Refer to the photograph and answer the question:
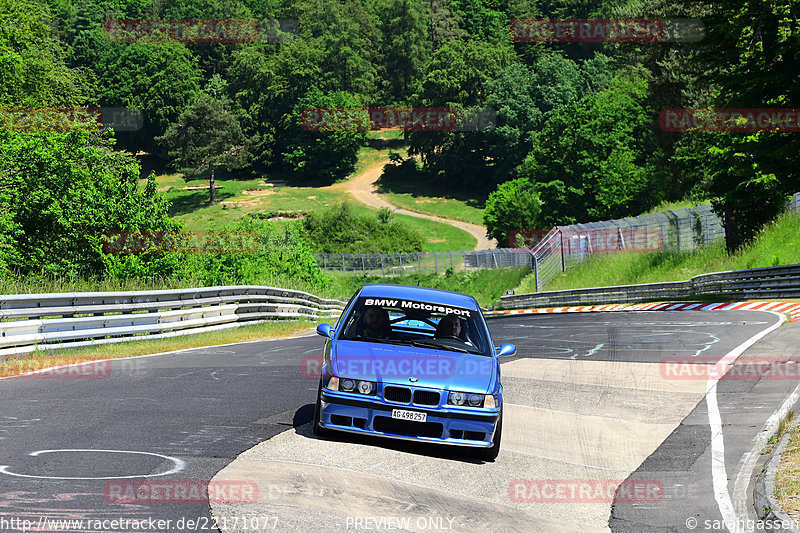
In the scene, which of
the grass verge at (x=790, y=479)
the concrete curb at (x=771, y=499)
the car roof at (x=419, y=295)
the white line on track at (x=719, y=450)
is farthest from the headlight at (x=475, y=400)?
the grass verge at (x=790, y=479)

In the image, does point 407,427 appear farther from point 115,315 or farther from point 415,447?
point 115,315

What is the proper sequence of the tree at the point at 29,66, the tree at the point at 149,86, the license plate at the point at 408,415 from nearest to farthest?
the license plate at the point at 408,415, the tree at the point at 29,66, the tree at the point at 149,86

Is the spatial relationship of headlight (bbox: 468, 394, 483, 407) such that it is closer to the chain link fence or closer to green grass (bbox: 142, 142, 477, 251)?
the chain link fence

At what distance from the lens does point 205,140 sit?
124000 mm

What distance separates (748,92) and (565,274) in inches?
768

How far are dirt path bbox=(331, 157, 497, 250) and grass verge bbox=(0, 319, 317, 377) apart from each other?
69.3 meters

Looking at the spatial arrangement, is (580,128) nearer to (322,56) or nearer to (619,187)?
(619,187)

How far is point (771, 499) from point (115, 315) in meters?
13.8

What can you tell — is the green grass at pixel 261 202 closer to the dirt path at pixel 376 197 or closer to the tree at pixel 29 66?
the dirt path at pixel 376 197

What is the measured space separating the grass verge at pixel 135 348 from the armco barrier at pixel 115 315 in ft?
0.58

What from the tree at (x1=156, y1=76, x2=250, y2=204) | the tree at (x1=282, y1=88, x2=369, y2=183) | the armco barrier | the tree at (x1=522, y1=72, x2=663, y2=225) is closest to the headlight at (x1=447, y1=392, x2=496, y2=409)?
the armco barrier

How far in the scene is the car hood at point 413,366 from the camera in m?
8.23

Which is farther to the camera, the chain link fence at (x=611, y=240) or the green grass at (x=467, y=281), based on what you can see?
the green grass at (x=467, y=281)

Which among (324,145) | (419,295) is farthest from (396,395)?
(324,145)
